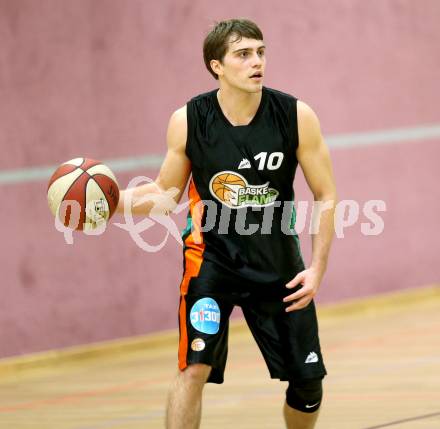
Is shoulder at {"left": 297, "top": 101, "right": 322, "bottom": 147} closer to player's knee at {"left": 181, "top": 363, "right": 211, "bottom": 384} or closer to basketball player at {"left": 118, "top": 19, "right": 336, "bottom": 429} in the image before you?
basketball player at {"left": 118, "top": 19, "right": 336, "bottom": 429}

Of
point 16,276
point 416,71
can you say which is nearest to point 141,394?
point 16,276

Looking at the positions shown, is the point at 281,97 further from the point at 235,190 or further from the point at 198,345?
the point at 198,345

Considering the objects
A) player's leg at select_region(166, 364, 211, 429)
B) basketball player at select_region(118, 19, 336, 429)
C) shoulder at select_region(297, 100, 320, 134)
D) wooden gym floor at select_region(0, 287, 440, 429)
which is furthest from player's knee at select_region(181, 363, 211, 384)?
wooden gym floor at select_region(0, 287, 440, 429)

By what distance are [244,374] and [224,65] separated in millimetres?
3286

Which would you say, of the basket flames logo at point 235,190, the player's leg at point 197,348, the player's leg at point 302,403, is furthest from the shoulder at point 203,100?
the player's leg at point 302,403

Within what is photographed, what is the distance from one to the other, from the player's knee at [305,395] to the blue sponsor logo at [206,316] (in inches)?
17.1

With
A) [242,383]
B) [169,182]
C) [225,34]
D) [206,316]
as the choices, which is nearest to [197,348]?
[206,316]

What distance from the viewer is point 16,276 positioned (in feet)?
27.8

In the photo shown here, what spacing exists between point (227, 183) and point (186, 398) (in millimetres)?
898

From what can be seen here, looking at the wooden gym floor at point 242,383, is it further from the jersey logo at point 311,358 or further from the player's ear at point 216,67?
the player's ear at point 216,67

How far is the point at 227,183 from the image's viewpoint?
Answer: 5.25m

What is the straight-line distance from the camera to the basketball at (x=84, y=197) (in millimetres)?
5262

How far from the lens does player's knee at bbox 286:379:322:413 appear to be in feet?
17.4

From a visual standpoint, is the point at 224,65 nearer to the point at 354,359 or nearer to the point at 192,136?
the point at 192,136
